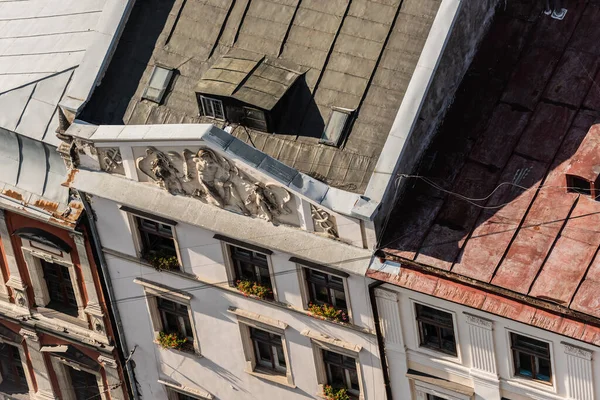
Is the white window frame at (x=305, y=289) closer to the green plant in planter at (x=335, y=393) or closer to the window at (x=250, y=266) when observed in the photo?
the window at (x=250, y=266)

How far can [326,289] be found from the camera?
1794 inches

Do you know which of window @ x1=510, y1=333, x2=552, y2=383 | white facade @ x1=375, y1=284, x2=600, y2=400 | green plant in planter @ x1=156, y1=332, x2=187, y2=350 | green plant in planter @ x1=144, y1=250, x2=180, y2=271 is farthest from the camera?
green plant in planter @ x1=156, y1=332, x2=187, y2=350

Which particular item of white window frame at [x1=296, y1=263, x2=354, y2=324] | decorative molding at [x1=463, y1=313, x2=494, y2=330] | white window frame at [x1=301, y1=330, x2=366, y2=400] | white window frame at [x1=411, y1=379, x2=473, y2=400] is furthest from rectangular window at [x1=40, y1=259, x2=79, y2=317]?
decorative molding at [x1=463, y1=313, x2=494, y2=330]

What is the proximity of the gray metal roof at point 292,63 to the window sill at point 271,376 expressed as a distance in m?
9.09

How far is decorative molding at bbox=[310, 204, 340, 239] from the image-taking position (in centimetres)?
4272

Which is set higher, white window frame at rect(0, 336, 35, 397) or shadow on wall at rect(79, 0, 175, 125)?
shadow on wall at rect(79, 0, 175, 125)

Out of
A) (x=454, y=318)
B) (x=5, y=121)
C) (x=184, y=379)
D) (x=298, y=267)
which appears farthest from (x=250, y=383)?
(x=5, y=121)

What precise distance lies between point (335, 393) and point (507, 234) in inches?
373

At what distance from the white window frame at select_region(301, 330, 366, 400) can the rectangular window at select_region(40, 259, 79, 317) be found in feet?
36.8

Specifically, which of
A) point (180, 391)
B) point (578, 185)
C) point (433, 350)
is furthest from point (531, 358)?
point (180, 391)

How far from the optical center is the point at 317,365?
47312mm

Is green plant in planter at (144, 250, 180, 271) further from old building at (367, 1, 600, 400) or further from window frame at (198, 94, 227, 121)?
old building at (367, 1, 600, 400)

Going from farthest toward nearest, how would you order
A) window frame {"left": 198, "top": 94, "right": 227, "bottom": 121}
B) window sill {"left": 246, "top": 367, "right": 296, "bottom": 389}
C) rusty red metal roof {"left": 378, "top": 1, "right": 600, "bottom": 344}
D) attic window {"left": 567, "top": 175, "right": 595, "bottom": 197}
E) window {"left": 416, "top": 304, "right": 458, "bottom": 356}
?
window sill {"left": 246, "top": 367, "right": 296, "bottom": 389}, window frame {"left": 198, "top": 94, "right": 227, "bottom": 121}, window {"left": 416, "top": 304, "right": 458, "bottom": 356}, attic window {"left": 567, "top": 175, "right": 595, "bottom": 197}, rusty red metal roof {"left": 378, "top": 1, "right": 600, "bottom": 344}

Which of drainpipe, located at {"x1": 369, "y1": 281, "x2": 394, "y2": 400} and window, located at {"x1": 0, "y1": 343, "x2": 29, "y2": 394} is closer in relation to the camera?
drainpipe, located at {"x1": 369, "y1": 281, "x2": 394, "y2": 400}
